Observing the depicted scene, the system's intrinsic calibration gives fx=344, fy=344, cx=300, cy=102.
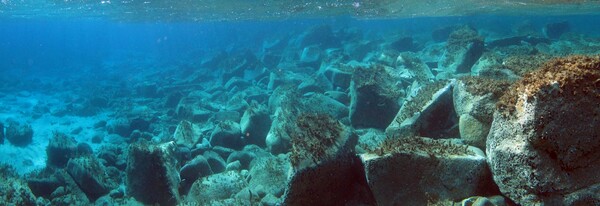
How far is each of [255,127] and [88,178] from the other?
17.8 feet

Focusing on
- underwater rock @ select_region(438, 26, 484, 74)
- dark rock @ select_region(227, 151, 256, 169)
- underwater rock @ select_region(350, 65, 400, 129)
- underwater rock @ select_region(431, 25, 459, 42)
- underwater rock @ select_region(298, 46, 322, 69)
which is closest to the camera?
dark rock @ select_region(227, 151, 256, 169)

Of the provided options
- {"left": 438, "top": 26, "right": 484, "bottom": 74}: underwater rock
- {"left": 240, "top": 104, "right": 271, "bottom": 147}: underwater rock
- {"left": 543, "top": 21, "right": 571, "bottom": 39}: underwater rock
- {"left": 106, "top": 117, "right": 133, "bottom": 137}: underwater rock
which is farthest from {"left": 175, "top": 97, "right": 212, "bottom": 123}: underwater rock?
{"left": 543, "top": 21, "right": 571, "bottom": 39}: underwater rock

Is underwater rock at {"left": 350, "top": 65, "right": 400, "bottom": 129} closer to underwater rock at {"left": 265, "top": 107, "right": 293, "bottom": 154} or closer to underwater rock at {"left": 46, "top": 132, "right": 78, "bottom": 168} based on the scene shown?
underwater rock at {"left": 265, "top": 107, "right": 293, "bottom": 154}

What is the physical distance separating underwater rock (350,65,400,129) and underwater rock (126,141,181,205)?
604 cm

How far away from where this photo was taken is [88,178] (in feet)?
32.9

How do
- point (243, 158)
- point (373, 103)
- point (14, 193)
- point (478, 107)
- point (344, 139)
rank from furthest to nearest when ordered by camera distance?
point (373, 103) < point (243, 158) < point (14, 193) < point (344, 139) < point (478, 107)

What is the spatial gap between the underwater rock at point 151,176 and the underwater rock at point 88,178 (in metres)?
1.86

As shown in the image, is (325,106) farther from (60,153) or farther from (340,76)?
(60,153)

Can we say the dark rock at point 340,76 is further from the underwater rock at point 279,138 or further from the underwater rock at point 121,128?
the underwater rock at point 121,128

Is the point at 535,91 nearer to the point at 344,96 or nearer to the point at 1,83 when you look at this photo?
the point at 344,96

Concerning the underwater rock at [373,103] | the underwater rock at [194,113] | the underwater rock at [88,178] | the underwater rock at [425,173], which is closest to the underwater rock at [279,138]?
the underwater rock at [373,103]

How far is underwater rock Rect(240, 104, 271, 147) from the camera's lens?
1265 centimetres

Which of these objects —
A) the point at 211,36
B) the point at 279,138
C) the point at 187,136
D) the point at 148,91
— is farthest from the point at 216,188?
the point at 211,36

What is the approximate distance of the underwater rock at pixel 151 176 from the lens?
8.69 m
